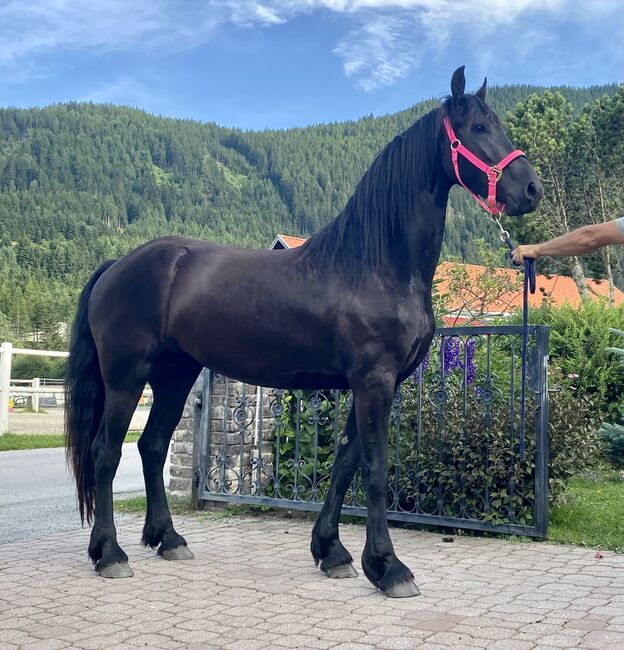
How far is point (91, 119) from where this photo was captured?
160 metres

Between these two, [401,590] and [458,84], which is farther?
[458,84]

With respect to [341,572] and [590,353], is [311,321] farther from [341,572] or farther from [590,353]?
[590,353]

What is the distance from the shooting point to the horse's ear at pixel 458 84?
12.6 ft

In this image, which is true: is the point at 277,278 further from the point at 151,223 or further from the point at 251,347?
the point at 151,223

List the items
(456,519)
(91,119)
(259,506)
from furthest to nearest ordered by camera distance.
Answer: (91,119) → (259,506) → (456,519)

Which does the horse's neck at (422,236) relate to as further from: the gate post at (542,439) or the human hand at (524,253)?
the gate post at (542,439)

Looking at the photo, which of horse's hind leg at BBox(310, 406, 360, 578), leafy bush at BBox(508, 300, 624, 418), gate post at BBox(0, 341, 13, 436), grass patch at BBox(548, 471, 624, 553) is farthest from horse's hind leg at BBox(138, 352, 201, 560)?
gate post at BBox(0, 341, 13, 436)

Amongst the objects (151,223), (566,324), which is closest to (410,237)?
(566,324)

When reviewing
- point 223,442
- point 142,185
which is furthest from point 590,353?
point 142,185

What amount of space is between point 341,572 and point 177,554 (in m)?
1.13

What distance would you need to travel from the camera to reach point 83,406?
469 cm

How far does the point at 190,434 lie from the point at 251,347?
2.86 metres

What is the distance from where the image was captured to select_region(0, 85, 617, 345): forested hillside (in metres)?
105

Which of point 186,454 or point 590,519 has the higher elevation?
point 186,454
